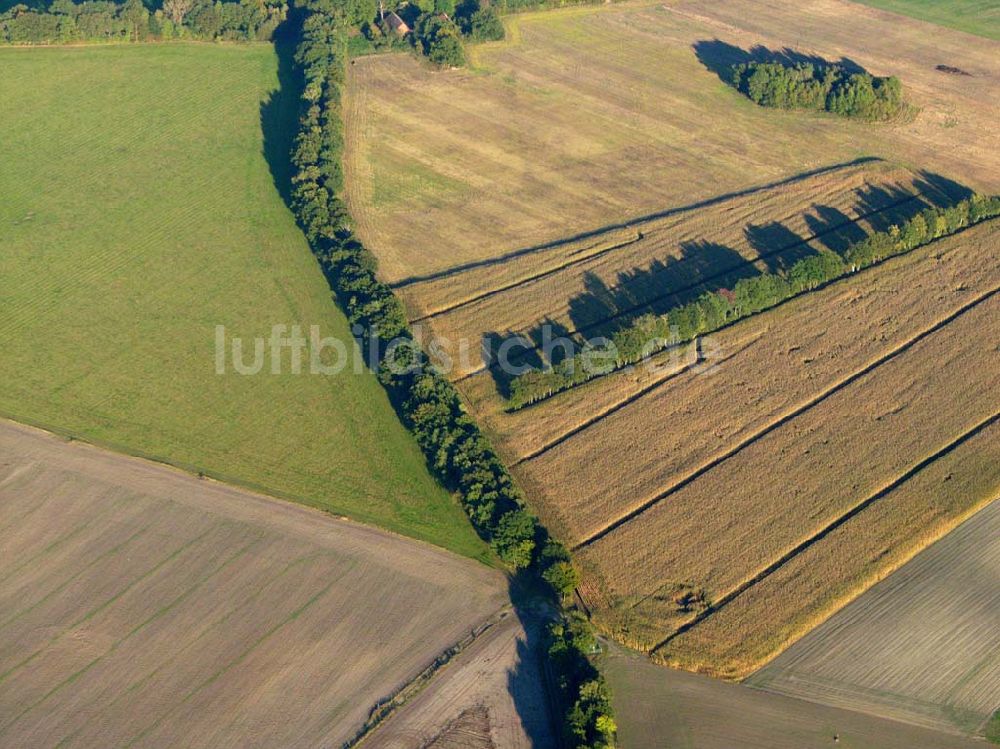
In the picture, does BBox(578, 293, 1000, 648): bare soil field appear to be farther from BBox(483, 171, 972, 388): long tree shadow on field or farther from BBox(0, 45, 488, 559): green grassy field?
BBox(483, 171, 972, 388): long tree shadow on field

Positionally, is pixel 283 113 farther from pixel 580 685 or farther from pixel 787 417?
pixel 580 685

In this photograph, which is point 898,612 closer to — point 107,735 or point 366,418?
point 366,418

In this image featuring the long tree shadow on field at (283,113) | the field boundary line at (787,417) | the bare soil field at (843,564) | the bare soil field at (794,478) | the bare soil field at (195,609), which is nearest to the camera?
the bare soil field at (195,609)

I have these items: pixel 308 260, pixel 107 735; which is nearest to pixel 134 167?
pixel 308 260

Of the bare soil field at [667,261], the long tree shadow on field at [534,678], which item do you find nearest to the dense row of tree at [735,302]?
the bare soil field at [667,261]

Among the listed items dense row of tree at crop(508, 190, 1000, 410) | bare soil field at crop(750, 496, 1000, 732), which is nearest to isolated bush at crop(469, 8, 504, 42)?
dense row of tree at crop(508, 190, 1000, 410)

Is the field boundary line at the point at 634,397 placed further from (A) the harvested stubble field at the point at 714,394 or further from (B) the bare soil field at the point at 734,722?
(B) the bare soil field at the point at 734,722

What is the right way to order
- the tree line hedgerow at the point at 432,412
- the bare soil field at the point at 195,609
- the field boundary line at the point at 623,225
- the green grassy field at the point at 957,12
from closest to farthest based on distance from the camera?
1. the bare soil field at the point at 195,609
2. the tree line hedgerow at the point at 432,412
3. the field boundary line at the point at 623,225
4. the green grassy field at the point at 957,12
